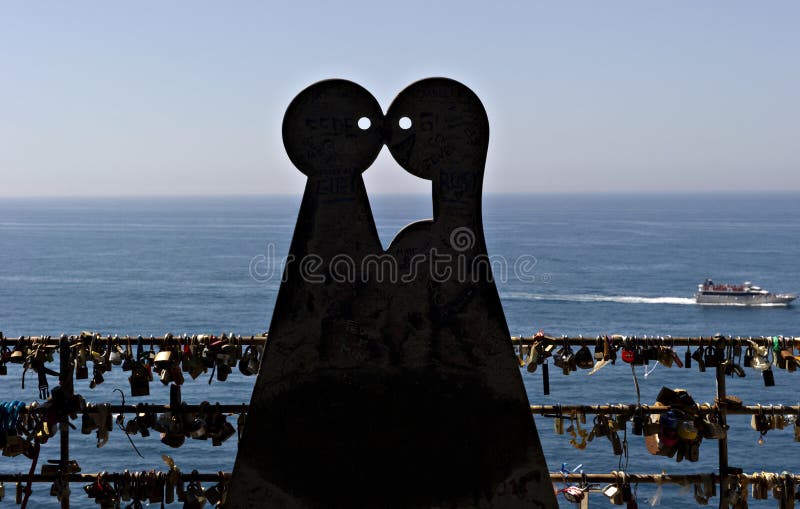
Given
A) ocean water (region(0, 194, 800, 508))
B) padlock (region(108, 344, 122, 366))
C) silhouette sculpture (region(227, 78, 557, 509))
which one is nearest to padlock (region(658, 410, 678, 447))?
silhouette sculpture (region(227, 78, 557, 509))

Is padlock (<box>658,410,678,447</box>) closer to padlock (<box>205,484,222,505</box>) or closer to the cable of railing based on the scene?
the cable of railing

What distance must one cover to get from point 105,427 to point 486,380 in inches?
182

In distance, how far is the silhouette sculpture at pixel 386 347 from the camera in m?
8.67

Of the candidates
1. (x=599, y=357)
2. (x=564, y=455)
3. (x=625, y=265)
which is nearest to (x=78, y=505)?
(x=564, y=455)

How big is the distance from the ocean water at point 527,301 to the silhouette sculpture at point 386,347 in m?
17.0

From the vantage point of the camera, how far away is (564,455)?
39938 mm

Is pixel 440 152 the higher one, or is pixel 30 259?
pixel 440 152

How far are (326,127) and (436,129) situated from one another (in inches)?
37.5

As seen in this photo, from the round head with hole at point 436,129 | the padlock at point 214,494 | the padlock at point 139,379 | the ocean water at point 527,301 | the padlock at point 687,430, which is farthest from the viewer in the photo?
the ocean water at point 527,301

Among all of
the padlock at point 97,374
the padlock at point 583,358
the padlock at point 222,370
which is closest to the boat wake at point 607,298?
the padlock at point 583,358

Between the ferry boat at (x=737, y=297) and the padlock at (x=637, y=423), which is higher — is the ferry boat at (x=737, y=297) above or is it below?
below

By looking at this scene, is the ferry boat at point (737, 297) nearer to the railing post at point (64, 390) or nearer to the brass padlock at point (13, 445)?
the railing post at point (64, 390)

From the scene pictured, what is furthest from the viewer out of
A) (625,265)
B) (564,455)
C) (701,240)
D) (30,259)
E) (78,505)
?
(701,240)

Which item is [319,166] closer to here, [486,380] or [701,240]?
[486,380]
